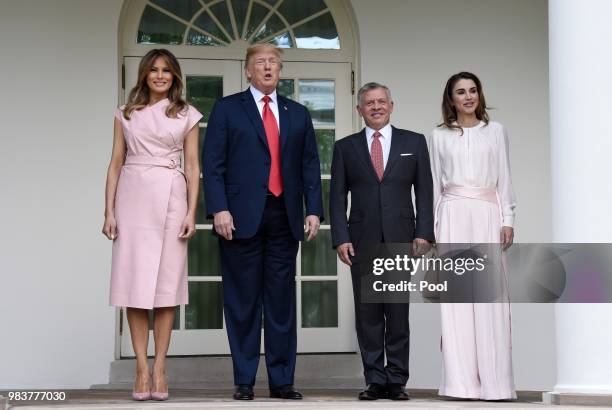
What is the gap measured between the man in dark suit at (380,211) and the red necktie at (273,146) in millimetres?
363

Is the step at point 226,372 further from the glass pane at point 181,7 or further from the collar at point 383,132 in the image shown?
the glass pane at point 181,7

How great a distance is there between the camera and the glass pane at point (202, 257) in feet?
24.7

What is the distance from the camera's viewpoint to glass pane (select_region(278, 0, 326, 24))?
781cm

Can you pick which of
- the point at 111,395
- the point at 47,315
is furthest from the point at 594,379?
the point at 47,315

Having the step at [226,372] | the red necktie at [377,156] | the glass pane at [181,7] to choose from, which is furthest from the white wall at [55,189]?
the red necktie at [377,156]

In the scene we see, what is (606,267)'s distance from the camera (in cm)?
532

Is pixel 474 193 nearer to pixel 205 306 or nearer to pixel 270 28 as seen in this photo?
pixel 205 306

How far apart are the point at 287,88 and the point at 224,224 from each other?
262 cm

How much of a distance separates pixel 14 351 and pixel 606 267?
4.00 m

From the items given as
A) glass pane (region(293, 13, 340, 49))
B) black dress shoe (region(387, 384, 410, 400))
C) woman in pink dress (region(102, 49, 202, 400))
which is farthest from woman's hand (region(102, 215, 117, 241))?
glass pane (region(293, 13, 340, 49))

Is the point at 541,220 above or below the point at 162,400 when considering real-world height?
above

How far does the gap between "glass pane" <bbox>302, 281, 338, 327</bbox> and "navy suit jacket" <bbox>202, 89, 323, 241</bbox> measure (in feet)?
6.91

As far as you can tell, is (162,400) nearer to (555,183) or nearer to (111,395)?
(111,395)

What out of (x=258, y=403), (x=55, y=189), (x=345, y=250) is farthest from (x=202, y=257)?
(x=258, y=403)
